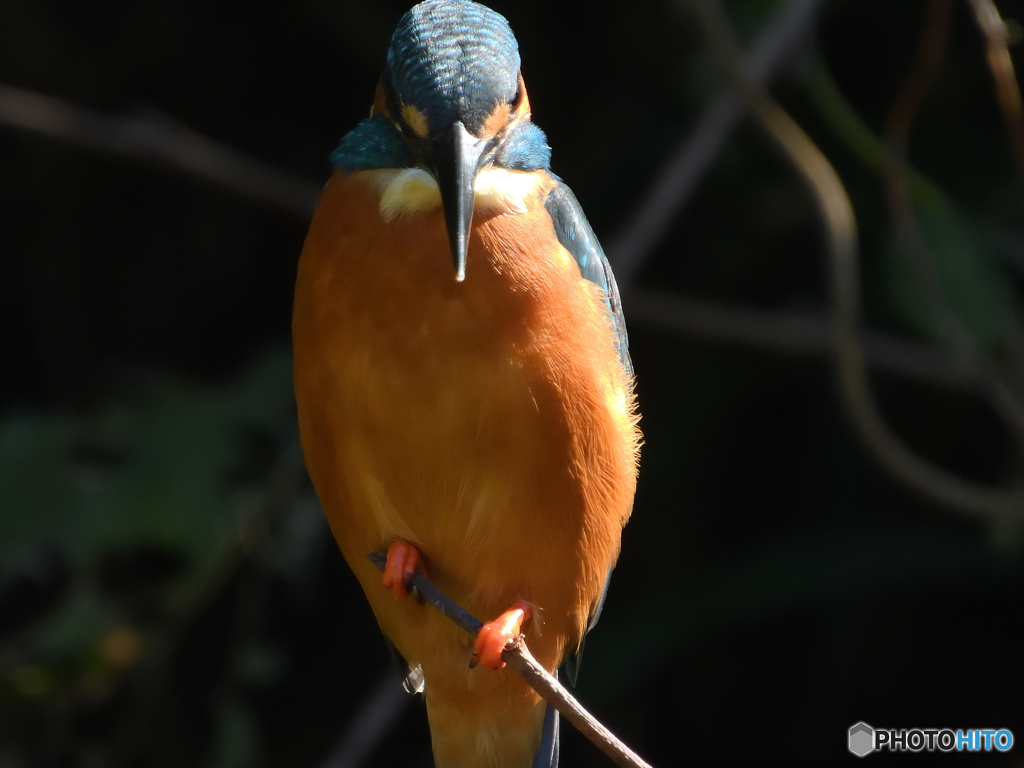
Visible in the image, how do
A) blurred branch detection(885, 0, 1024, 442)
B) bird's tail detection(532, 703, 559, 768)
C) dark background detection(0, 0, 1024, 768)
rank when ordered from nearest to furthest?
bird's tail detection(532, 703, 559, 768) → blurred branch detection(885, 0, 1024, 442) → dark background detection(0, 0, 1024, 768)

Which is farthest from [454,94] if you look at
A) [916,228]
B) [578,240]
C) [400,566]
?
[916,228]

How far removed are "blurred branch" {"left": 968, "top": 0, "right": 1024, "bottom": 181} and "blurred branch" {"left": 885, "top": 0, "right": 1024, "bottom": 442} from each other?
0.13 meters

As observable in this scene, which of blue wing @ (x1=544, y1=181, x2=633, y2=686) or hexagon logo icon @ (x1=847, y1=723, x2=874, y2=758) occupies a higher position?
blue wing @ (x1=544, y1=181, x2=633, y2=686)

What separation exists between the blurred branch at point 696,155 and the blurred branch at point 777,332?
6.2 inches

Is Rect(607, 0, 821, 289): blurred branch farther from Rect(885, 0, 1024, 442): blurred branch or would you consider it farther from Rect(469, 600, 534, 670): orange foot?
Rect(469, 600, 534, 670): orange foot

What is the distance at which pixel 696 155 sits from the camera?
377 centimetres

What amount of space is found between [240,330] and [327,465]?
241 centimetres

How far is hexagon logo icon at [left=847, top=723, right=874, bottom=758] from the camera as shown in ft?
12.5

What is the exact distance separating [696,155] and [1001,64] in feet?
2.88

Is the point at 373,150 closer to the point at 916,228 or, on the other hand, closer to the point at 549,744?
the point at 549,744

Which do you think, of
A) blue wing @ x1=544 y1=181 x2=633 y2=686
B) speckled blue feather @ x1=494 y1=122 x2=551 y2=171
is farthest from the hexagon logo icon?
speckled blue feather @ x1=494 y1=122 x2=551 y2=171

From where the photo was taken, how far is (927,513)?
4398mm

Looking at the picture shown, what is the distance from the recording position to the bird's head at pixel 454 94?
214cm

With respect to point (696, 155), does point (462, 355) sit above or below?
below
